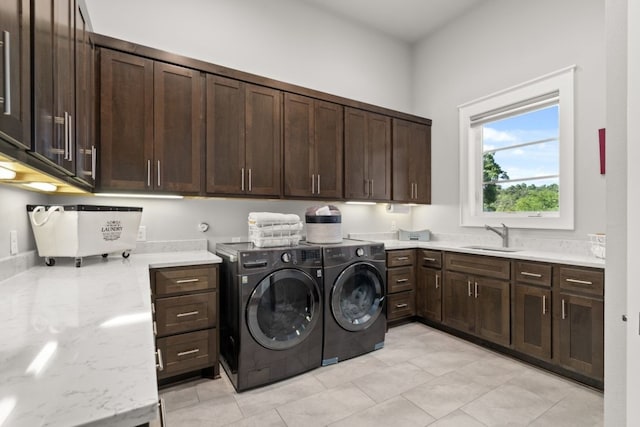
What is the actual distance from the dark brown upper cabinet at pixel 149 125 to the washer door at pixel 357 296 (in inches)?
55.8

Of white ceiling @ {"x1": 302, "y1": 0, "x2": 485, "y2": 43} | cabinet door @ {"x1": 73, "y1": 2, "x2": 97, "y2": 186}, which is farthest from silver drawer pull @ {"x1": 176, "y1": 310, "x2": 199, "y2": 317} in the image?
white ceiling @ {"x1": 302, "y1": 0, "x2": 485, "y2": 43}

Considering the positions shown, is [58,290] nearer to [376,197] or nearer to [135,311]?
[135,311]

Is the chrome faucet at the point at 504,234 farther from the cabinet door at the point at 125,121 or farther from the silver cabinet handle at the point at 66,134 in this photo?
the silver cabinet handle at the point at 66,134

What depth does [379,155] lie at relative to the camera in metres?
3.46

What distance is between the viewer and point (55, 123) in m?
1.14

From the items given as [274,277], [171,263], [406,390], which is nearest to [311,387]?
[406,390]

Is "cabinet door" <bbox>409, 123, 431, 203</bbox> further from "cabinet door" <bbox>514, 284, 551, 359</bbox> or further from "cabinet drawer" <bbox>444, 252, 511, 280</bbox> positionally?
"cabinet door" <bbox>514, 284, 551, 359</bbox>

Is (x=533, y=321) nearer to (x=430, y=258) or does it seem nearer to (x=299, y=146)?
(x=430, y=258)

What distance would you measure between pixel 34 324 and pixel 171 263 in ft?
4.04

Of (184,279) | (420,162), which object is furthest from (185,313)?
(420,162)

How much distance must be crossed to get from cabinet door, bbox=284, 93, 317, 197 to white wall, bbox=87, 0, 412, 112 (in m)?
0.58

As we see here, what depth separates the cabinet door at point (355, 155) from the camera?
3217 millimetres

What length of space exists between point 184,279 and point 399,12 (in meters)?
3.65

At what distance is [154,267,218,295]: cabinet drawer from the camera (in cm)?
207
